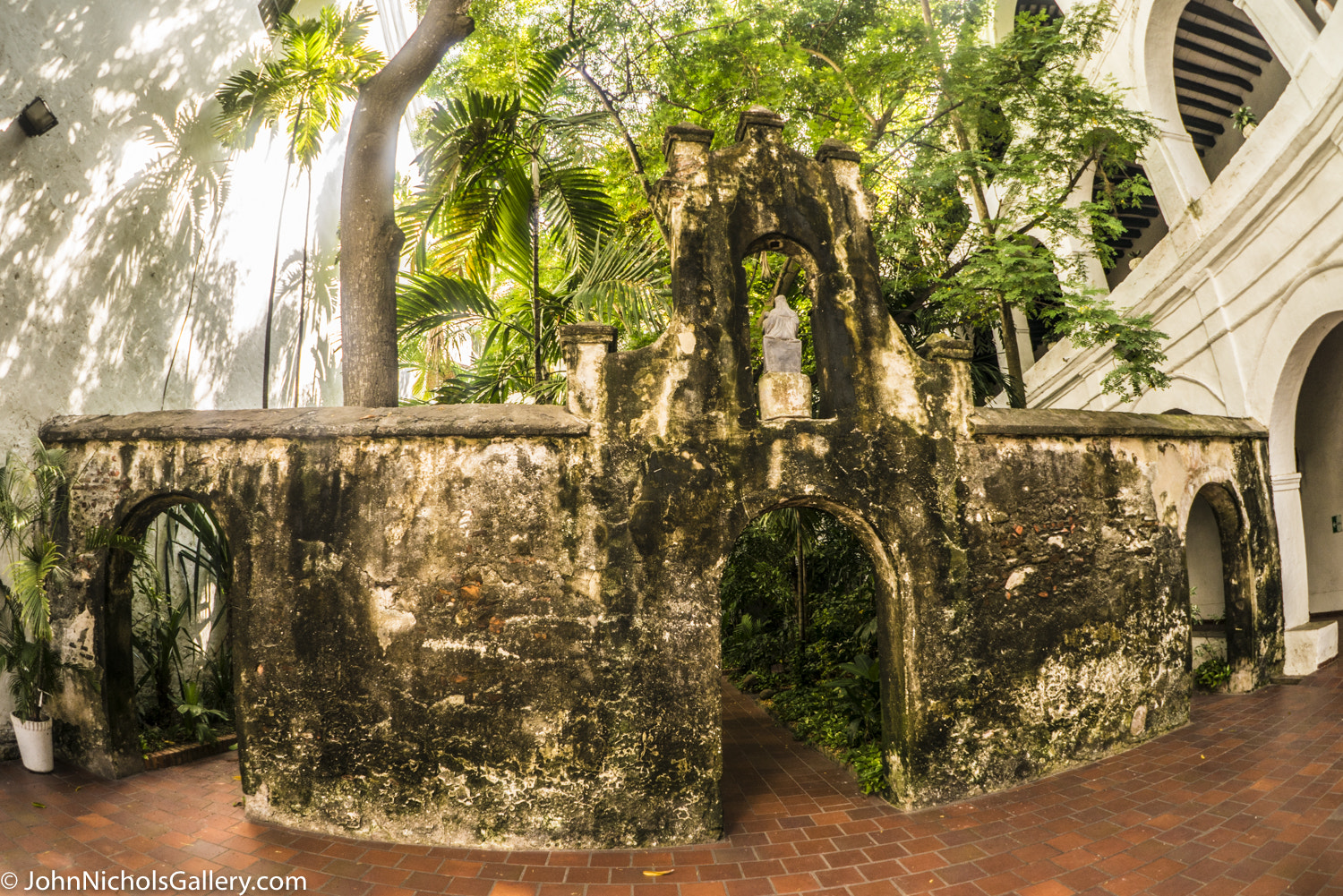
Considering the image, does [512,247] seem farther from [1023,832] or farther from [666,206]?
[1023,832]

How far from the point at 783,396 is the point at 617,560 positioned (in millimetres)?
1784

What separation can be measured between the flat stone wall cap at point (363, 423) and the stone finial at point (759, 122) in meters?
2.82

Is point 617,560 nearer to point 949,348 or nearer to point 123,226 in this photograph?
point 949,348

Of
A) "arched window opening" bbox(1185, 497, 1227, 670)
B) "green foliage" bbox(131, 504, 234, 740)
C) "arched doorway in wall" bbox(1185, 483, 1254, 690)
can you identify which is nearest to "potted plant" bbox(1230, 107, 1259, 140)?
"arched window opening" bbox(1185, 497, 1227, 670)

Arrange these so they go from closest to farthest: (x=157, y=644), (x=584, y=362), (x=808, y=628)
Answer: (x=584, y=362) < (x=157, y=644) < (x=808, y=628)

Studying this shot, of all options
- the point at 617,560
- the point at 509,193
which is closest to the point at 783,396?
the point at 617,560

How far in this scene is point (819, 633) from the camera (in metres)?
9.12

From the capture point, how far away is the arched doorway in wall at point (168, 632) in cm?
561

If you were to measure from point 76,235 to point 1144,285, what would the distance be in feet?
40.9

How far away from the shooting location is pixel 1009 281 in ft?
23.7

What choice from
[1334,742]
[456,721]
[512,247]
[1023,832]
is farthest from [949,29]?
[456,721]

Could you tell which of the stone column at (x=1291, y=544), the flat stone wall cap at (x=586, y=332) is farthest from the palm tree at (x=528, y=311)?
the stone column at (x=1291, y=544)

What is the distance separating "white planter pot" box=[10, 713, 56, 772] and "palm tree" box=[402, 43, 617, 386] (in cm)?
533

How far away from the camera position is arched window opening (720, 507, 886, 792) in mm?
7086
